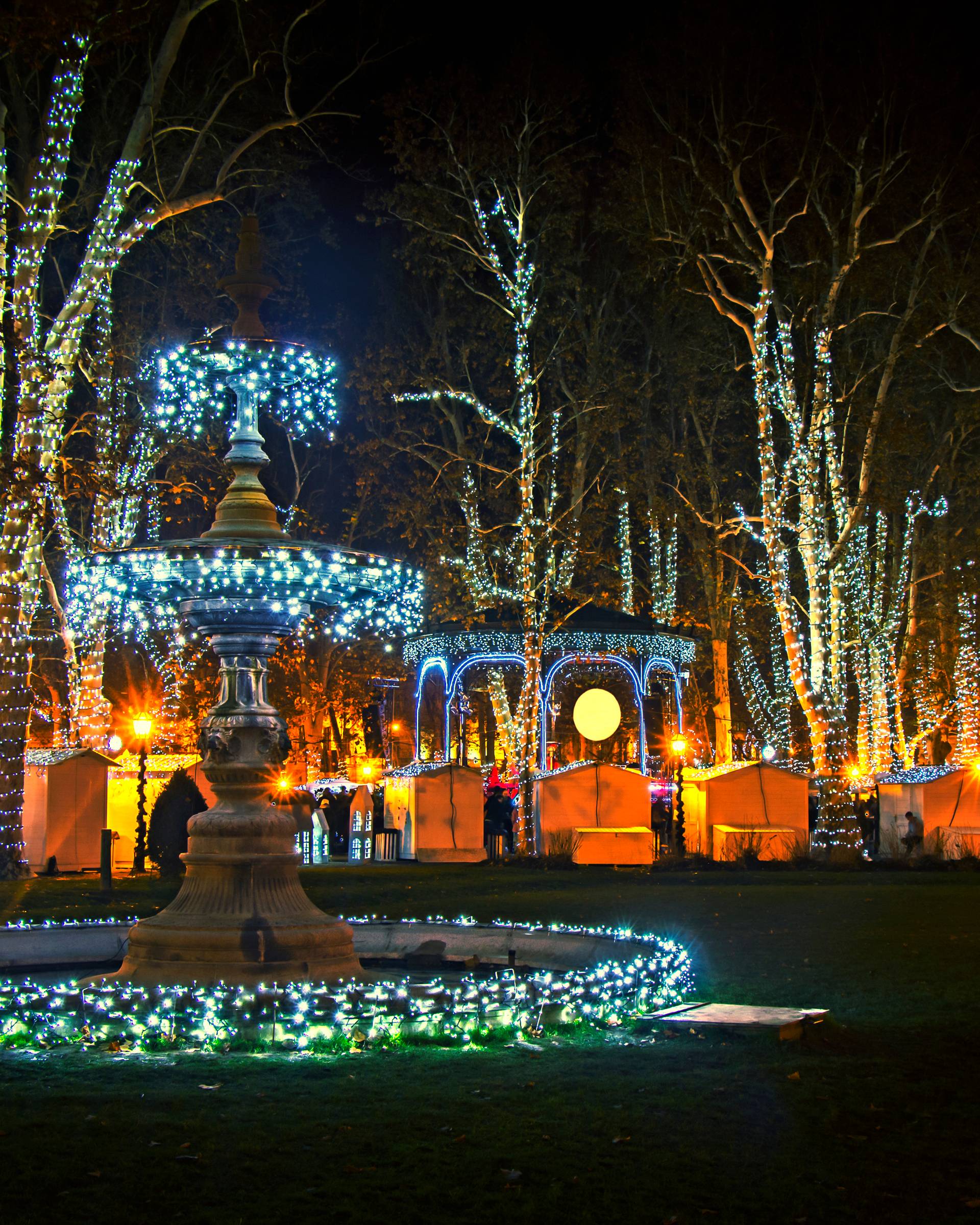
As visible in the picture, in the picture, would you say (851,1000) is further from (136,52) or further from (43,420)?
(136,52)

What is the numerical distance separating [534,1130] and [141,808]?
1795 centimetres

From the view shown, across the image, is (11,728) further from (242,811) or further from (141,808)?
(242,811)

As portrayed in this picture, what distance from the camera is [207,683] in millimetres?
38094

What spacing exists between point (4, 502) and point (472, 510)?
1569 cm

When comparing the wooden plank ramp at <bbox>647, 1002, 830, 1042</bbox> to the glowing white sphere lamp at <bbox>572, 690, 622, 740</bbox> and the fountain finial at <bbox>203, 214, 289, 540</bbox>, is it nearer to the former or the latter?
the fountain finial at <bbox>203, 214, 289, 540</bbox>

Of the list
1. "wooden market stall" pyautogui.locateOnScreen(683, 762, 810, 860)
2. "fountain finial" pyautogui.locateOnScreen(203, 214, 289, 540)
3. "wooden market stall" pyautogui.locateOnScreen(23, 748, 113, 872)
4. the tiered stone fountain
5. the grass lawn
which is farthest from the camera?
"wooden market stall" pyautogui.locateOnScreen(683, 762, 810, 860)

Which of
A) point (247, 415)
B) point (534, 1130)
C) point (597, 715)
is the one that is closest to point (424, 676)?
point (597, 715)

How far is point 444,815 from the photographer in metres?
26.4

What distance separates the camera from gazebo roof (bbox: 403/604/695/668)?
28859 millimetres

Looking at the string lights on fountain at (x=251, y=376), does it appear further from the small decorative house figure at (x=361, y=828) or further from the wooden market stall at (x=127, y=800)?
the small decorative house figure at (x=361, y=828)

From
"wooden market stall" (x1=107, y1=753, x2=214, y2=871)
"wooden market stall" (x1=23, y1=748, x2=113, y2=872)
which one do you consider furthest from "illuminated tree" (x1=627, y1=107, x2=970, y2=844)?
"wooden market stall" (x1=23, y1=748, x2=113, y2=872)

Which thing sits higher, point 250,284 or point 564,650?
point 250,284

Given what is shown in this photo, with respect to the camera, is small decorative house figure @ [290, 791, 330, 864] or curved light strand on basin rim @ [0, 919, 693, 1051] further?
small decorative house figure @ [290, 791, 330, 864]

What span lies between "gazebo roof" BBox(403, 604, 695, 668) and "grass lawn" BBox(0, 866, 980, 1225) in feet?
63.3
